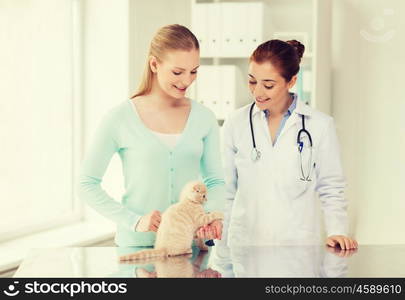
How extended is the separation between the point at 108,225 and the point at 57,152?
1.26 ft

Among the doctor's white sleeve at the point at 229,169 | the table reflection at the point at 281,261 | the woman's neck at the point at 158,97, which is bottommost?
the table reflection at the point at 281,261

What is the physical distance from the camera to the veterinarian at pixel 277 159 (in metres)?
1.90

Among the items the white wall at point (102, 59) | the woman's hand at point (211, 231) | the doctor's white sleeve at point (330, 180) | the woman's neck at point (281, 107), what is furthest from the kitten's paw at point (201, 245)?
the white wall at point (102, 59)

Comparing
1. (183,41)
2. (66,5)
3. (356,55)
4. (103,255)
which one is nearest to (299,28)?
(356,55)

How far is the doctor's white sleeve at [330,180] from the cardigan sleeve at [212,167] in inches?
11.4

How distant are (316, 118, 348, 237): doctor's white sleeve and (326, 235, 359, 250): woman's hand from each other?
10 centimetres

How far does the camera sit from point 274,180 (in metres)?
1.95

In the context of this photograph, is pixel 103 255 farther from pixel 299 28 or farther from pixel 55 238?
pixel 299 28

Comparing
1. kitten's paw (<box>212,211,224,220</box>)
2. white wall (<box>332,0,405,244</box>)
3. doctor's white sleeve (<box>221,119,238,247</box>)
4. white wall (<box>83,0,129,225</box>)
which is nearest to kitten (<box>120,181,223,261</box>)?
kitten's paw (<box>212,211,224,220</box>)

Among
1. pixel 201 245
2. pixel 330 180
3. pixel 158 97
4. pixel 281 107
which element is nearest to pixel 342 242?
pixel 330 180

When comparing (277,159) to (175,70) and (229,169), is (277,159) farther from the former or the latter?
(175,70)

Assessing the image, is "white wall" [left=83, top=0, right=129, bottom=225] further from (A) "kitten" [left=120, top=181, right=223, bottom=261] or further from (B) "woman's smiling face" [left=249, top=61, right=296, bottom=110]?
(A) "kitten" [left=120, top=181, right=223, bottom=261]

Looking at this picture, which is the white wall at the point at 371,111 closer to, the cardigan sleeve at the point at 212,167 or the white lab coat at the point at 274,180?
the white lab coat at the point at 274,180

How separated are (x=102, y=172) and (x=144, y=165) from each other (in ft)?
0.35
